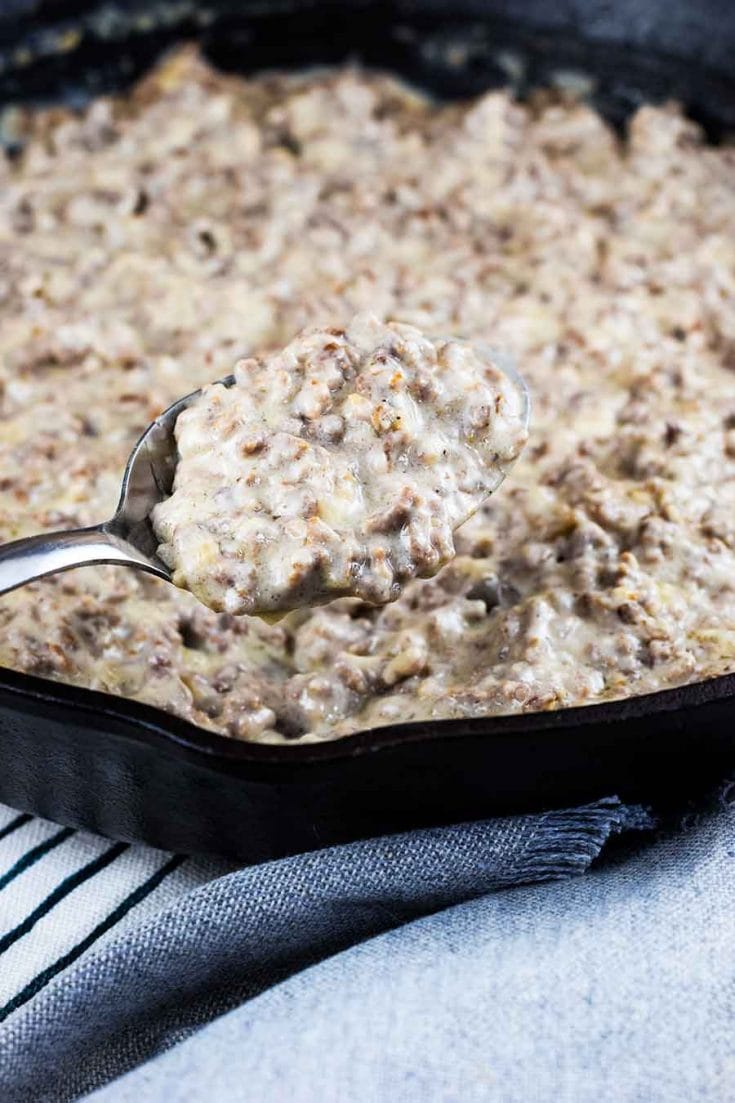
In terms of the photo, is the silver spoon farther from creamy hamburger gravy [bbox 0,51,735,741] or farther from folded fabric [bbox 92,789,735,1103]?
folded fabric [bbox 92,789,735,1103]

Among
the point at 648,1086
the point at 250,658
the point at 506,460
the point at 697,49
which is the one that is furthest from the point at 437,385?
Result: the point at 697,49

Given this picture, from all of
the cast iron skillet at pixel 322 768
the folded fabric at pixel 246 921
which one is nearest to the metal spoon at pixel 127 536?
the cast iron skillet at pixel 322 768

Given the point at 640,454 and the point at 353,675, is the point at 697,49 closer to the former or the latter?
the point at 640,454

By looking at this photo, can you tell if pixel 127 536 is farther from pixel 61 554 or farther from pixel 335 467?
pixel 335 467

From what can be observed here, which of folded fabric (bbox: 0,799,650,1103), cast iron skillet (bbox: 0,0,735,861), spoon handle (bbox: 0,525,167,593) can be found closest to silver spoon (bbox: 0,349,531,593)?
spoon handle (bbox: 0,525,167,593)

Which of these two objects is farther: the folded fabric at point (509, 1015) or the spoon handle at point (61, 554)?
the spoon handle at point (61, 554)

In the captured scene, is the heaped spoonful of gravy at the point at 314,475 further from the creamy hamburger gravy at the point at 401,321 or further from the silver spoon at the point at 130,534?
the creamy hamburger gravy at the point at 401,321

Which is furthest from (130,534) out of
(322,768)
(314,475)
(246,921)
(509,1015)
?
(509,1015)
